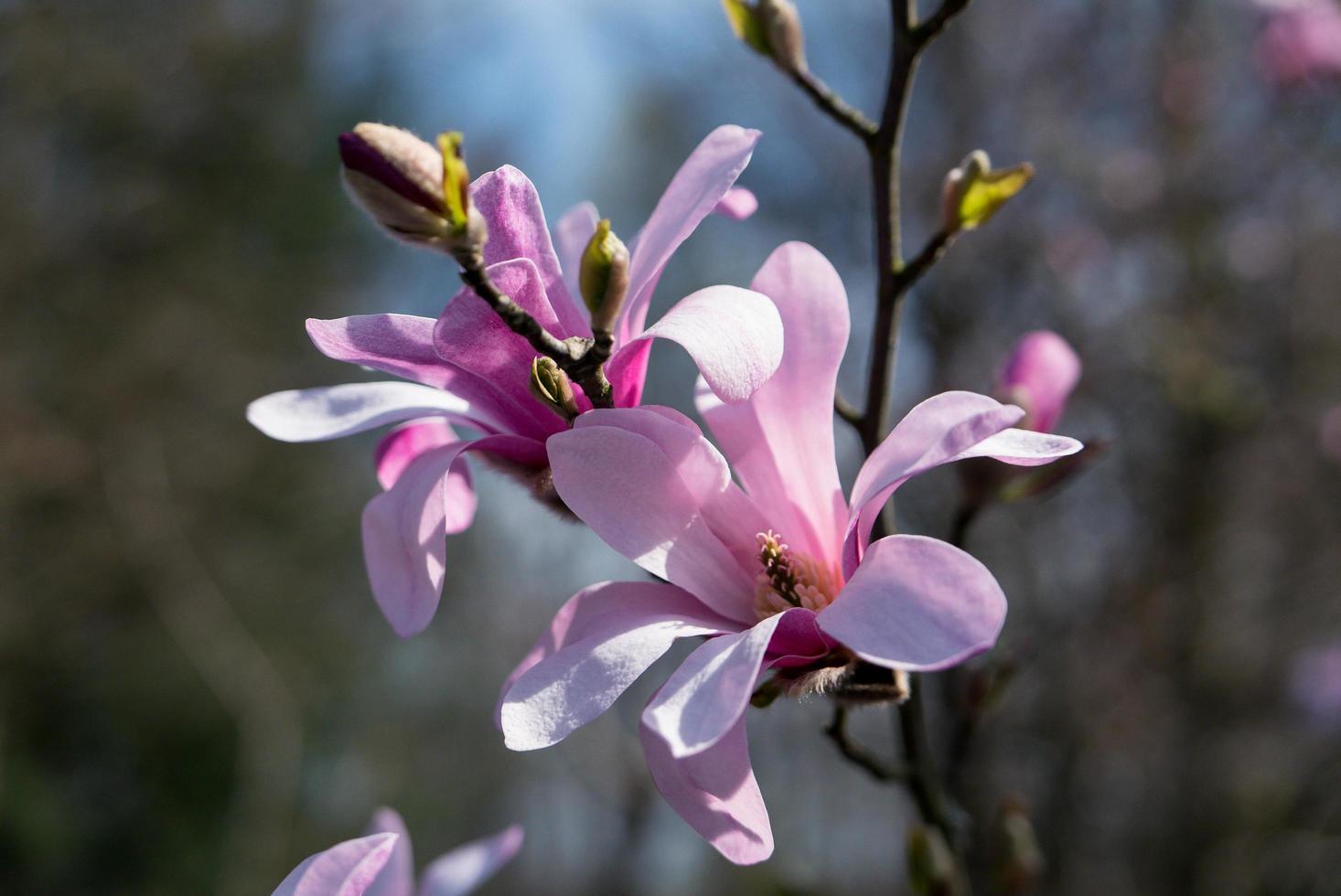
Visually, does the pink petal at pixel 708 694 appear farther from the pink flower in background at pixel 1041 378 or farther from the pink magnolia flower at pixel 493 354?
the pink flower in background at pixel 1041 378

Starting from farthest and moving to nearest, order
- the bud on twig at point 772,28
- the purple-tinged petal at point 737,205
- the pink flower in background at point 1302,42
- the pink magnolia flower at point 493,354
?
the pink flower in background at point 1302,42 < the bud on twig at point 772,28 < the purple-tinged petal at point 737,205 < the pink magnolia flower at point 493,354

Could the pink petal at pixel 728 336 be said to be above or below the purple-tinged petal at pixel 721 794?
above

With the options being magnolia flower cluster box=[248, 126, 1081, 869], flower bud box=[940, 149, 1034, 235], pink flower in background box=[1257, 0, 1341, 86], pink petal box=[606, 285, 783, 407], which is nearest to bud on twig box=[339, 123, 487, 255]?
magnolia flower cluster box=[248, 126, 1081, 869]

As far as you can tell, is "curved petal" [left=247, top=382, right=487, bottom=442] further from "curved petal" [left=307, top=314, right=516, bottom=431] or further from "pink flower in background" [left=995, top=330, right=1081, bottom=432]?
"pink flower in background" [left=995, top=330, right=1081, bottom=432]

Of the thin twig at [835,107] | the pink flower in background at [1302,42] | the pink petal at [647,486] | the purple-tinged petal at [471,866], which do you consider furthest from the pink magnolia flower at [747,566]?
the pink flower in background at [1302,42]

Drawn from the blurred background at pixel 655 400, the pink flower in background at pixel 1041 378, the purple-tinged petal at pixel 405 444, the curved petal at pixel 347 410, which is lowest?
the blurred background at pixel 655 400

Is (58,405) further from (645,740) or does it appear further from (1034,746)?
(645,740)

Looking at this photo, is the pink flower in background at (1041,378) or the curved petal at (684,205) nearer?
the curved petal at (684,205)

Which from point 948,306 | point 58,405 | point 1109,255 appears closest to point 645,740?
point 948,306
